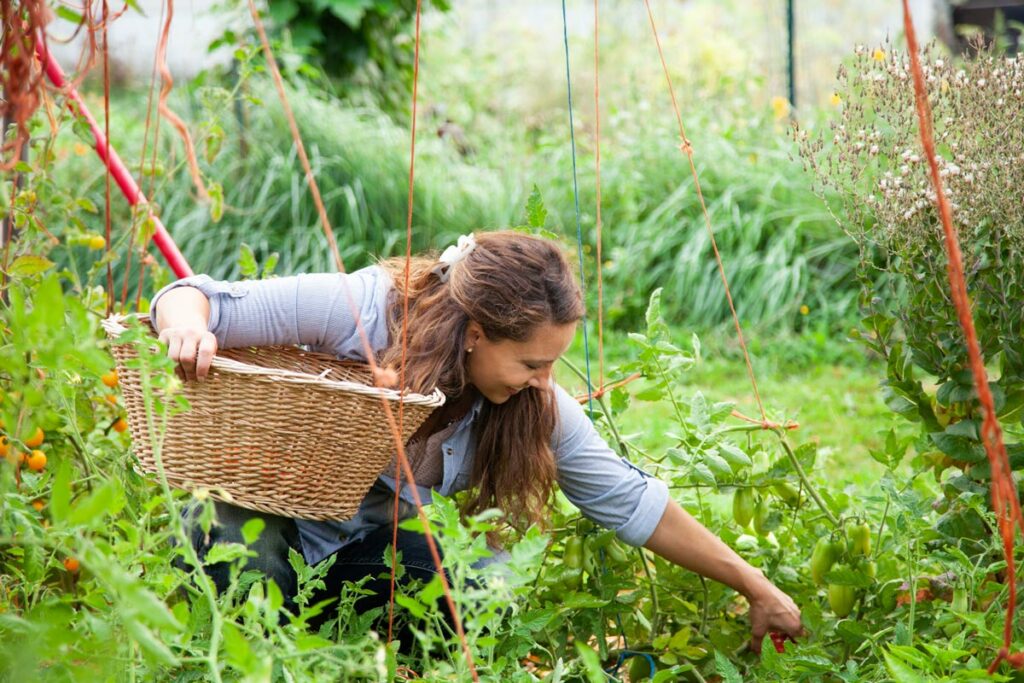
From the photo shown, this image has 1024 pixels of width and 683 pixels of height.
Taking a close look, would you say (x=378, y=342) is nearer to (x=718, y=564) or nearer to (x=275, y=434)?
(x=275, y=434)

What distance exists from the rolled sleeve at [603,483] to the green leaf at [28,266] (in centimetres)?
81

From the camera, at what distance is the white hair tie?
189 cm

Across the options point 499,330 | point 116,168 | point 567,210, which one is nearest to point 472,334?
point 499,330

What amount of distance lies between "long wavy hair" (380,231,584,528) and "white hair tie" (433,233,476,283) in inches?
0.4

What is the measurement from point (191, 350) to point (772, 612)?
1035 mm

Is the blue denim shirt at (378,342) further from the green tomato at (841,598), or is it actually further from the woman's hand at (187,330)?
the green tomato at (841,598)

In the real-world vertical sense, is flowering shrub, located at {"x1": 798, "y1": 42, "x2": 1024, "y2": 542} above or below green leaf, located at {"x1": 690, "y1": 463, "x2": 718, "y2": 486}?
above

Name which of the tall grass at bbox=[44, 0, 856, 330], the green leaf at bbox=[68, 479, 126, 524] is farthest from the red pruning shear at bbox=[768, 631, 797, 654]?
Result: the tall grass at bbox=[44, 0, 856, 330]

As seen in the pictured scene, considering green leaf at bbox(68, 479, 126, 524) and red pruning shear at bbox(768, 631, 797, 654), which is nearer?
green leaf at bbox(68, 479, 126, 524)

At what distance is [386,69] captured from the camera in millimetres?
5660

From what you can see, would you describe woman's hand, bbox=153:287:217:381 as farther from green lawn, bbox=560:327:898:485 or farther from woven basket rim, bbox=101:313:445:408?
green lawn, bbox=560:327:898:485

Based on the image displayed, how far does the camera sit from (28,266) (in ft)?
5.41

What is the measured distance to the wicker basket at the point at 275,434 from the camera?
1.63m

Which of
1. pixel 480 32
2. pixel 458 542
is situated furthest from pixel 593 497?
pixel 480 32
